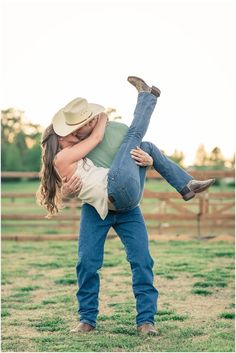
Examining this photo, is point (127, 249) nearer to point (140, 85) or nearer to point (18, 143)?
point (140, 85)

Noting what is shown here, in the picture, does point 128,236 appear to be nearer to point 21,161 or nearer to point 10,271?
point 10,271

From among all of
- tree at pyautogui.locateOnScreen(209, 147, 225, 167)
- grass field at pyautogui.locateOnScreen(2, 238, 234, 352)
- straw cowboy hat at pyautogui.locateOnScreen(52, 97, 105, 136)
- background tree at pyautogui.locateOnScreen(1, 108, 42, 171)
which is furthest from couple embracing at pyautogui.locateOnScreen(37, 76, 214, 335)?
background tree at pyautogui.locateOnScreen(1, 108, 42, 171)

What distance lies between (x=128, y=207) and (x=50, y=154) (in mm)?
613

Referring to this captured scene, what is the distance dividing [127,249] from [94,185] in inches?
21.7

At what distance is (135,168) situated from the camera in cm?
476

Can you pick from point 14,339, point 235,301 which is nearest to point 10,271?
point 235,301

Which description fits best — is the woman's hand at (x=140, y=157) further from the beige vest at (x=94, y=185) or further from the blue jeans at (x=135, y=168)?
the beige vest at (x=94, y=185)

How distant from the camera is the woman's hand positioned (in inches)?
188

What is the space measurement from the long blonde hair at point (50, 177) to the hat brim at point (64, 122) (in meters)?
0.07

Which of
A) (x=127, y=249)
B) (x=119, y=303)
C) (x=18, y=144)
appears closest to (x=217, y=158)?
→ (x=18, y=144)

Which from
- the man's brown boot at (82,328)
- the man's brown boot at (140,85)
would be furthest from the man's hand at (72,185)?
the man's brown boot at (82,328)

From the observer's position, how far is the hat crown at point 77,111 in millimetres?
4715

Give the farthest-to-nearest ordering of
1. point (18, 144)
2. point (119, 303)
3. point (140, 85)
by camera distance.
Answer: point (18, 144)
point (119, 303)
point (140, 85)

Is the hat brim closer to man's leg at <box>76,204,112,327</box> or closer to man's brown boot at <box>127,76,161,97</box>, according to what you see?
man's brown boot at <box>127,76,161,97</box>
